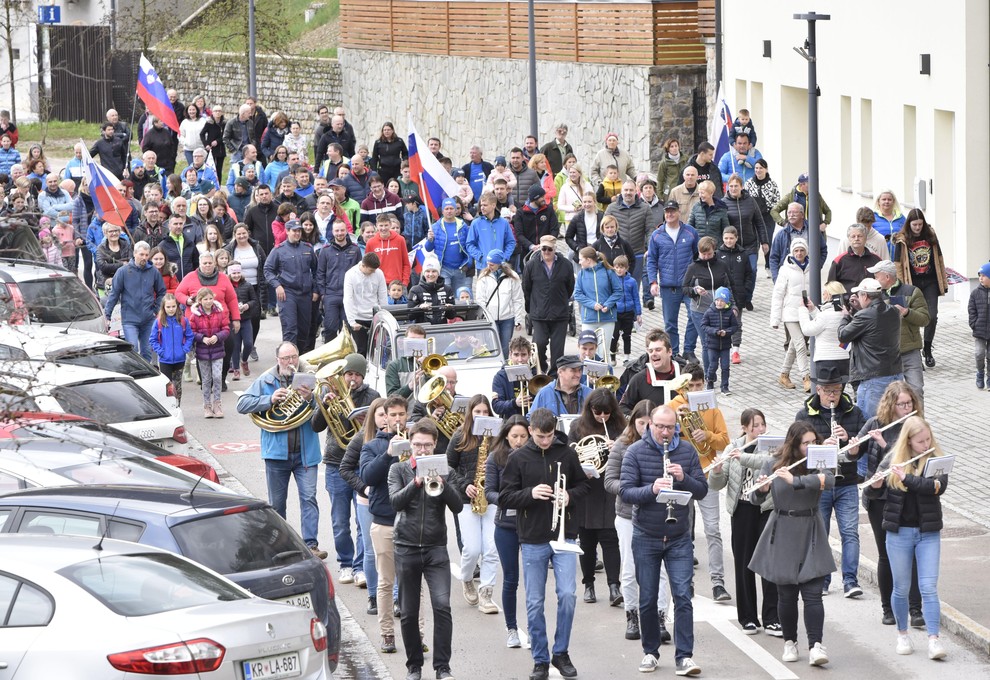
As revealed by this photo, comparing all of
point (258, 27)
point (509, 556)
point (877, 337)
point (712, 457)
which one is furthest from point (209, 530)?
point (258, 27)

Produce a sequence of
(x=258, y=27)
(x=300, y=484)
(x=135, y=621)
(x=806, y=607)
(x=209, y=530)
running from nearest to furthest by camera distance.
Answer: (x=135, y=621) → (x=209, y=530) → (x=806, y=607) → (x=300, y=484) → (x=258, y=27)

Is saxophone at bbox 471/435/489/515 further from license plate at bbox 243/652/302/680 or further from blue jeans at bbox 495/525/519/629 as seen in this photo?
license plate at bbox 243/652/302/680

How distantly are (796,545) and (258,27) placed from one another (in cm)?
3835

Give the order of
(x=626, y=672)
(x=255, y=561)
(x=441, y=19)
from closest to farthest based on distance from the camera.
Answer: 1. (x=255, y=561)
2. (x=626, y=672)
3. (x=441, y=19)

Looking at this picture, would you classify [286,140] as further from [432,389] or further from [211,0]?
[211,0]

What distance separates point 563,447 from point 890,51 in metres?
15.9

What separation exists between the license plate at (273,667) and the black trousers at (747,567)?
13.4 feet

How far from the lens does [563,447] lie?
12102 millimetres

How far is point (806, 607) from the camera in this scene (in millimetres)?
12016

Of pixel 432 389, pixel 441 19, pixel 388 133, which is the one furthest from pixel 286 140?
pixel 432 389

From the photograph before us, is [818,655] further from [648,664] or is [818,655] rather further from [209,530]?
[209,530]

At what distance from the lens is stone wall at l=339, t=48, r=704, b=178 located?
3438 centimetres

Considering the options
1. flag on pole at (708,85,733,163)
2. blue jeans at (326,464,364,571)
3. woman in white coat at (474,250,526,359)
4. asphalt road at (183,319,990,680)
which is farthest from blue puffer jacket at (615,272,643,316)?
blue jeans at (326,464,364,571)

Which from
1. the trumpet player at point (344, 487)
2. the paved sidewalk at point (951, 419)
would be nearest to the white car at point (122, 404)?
the trumpet player at point (344, 487)
